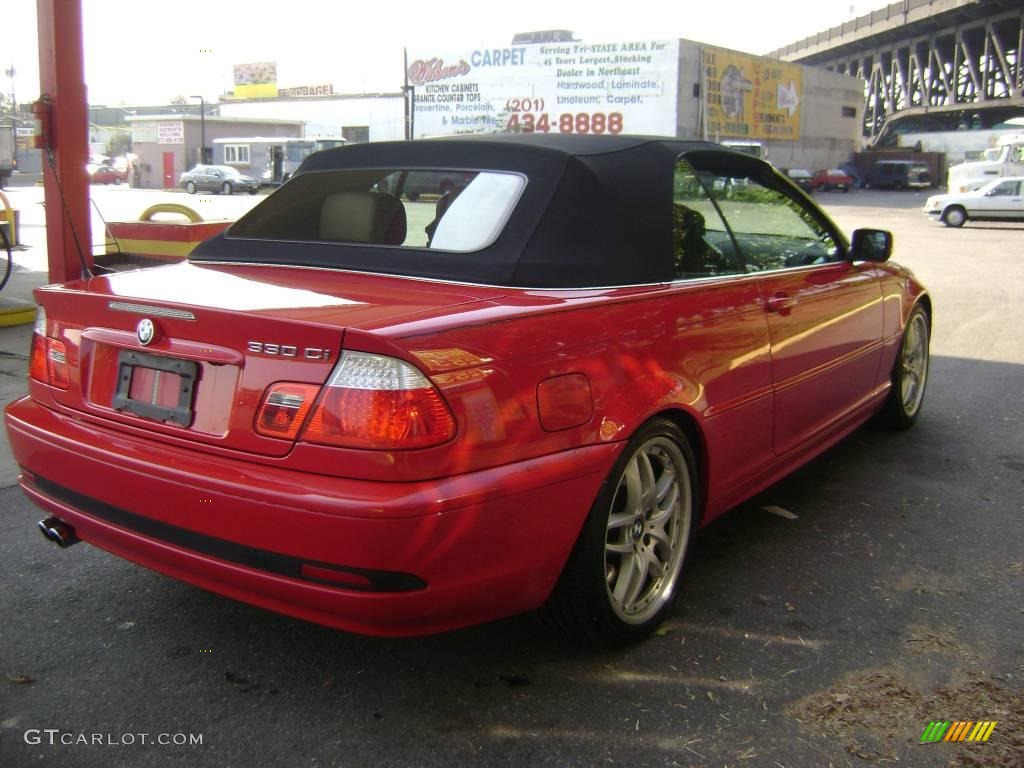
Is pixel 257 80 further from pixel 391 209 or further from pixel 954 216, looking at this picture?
pixel 391 209

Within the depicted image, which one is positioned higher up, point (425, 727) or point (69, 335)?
point (69, 335)

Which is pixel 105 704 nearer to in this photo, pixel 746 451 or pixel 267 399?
pixel 267 399

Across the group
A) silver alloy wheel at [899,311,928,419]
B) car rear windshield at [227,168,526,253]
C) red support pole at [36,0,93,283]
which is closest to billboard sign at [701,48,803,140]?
red support pole at [36,0,93,283]

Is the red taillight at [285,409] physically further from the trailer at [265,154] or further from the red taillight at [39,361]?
the trailer at [265,154]

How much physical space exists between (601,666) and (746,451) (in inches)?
40.8

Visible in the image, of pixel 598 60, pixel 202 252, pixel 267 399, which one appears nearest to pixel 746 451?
pixel 267 399

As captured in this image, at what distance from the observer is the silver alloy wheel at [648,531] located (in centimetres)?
292

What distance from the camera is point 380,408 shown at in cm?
229

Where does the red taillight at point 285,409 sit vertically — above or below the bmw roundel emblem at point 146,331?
below

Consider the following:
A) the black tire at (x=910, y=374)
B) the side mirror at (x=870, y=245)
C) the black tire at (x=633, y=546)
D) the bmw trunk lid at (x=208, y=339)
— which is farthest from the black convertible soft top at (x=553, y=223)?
the black tire at (x=910, y=374)

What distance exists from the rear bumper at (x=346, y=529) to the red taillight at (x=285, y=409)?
0.33 ft

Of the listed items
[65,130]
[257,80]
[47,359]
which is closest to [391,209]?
[47,359]

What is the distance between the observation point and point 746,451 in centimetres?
351

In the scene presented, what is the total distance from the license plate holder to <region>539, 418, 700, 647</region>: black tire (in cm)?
112
